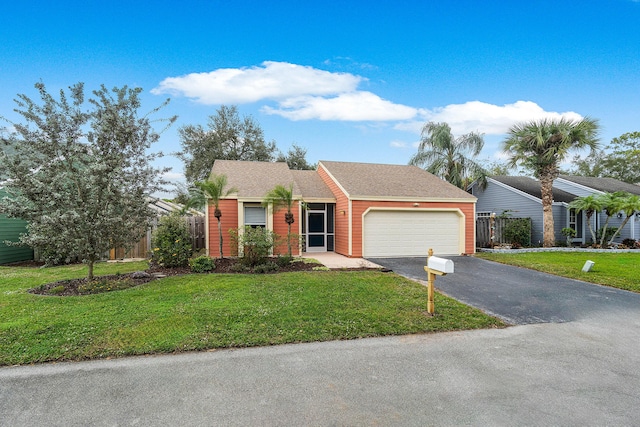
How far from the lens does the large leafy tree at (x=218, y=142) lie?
2269 cm

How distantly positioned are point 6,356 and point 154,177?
179 inches

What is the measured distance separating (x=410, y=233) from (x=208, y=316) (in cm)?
956

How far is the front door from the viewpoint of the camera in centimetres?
1366

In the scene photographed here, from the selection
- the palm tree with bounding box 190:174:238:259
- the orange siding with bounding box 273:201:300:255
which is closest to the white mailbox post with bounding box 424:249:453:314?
the palm tree with bounding box 190:174:238:259

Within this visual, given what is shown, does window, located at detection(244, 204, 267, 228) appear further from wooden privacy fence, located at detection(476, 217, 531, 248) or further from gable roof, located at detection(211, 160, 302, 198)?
wooden privacy fence, located at detection(476, 217, 531, 248)

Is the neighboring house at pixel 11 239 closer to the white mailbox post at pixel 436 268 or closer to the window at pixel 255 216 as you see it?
the window at pixel 255 216

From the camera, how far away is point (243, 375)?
3236mm

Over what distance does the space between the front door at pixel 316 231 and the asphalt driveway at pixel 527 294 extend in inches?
181

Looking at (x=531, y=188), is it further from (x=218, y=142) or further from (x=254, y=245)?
(x=218, y=142)

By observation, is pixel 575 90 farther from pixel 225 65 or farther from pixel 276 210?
pixel 225 65

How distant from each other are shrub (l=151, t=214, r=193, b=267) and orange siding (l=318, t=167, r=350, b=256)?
5.71 metres

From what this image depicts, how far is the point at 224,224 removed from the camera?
468 inches

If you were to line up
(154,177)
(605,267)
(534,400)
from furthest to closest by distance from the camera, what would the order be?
(605,267) → (154,177) → (534,400)

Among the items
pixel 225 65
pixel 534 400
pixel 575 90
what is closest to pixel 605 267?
pixel 575 90
